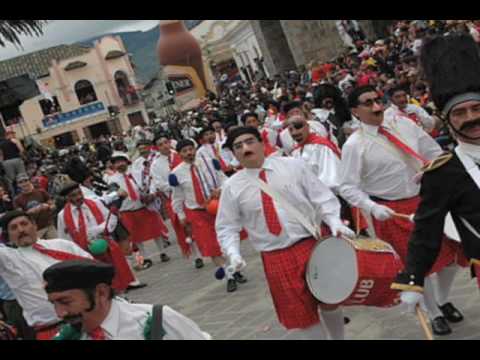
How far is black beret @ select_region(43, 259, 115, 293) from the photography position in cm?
319

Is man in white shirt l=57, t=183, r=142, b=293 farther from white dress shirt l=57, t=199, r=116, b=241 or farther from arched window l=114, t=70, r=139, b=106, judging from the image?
arched window l=114, t=70, r=139, b=106

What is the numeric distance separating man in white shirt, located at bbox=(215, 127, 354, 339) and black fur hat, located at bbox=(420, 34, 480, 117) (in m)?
1.38

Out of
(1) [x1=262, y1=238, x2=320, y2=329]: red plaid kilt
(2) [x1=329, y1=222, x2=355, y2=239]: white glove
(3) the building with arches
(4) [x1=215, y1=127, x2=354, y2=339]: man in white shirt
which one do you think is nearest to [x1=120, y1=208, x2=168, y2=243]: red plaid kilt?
(4) [x1=215, y1=127, x2=354, y2=339]: man in white shirt

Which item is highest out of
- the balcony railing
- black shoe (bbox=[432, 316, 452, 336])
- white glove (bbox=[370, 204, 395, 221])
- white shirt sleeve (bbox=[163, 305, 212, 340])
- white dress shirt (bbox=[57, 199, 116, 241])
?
the balcony railing

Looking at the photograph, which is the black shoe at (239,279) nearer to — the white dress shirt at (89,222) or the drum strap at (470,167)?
the white dress shirt at (89,222)

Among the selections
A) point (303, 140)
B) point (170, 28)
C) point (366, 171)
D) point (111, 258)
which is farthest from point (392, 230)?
point (170, 28)

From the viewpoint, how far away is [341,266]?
14.9 ft

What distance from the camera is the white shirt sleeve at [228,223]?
5137 mm

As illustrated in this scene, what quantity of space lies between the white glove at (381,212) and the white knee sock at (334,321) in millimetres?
743

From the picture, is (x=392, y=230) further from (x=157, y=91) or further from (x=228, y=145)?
(x=157, y=91)

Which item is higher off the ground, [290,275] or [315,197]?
[315,197]

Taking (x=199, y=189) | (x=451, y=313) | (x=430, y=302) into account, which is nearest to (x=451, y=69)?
(x=430, y=302)

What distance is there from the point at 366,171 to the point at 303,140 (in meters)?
1.55

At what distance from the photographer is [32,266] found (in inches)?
207
